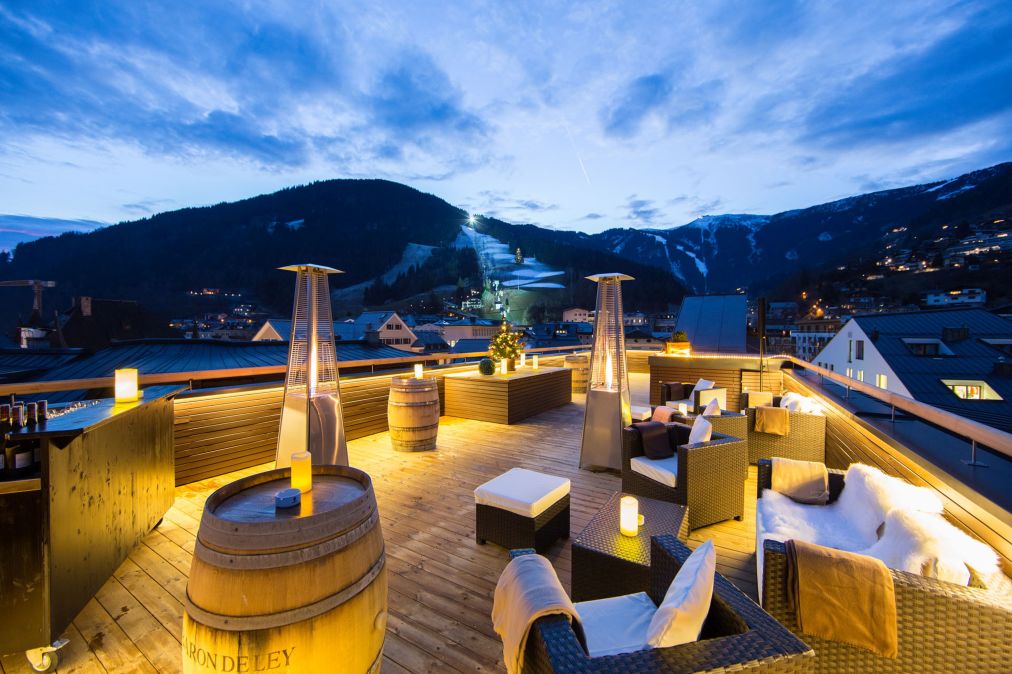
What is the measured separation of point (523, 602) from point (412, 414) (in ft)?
11.6

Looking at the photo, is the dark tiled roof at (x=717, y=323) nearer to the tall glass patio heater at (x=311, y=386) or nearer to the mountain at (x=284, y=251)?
the tall glass patio heater at (x=311, y=386)

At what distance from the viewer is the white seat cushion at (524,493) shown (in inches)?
92.5

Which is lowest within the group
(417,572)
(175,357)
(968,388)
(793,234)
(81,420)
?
(968,388)

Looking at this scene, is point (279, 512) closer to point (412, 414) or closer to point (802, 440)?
point (412, 414)

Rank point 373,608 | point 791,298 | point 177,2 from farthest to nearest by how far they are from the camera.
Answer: point 791,298, point 177,2, point 373,608

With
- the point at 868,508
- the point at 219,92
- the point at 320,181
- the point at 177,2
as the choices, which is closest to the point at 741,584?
the point at 868,508

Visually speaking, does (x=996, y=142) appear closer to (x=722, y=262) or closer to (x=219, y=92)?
(x=722, y=262)

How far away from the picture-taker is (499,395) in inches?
228

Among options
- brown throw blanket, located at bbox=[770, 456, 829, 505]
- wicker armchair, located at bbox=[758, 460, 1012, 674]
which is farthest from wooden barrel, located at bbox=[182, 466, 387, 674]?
brown throw blanket, located at bbox=[770, 456, 829, 505]

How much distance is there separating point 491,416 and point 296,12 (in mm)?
32918

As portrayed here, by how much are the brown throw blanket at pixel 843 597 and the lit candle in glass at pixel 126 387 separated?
11.3 ft

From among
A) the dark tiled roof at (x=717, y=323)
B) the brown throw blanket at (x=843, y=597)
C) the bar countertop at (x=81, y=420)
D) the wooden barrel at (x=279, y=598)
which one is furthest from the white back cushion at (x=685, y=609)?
the dark tiled roof at (x=717, y=323)

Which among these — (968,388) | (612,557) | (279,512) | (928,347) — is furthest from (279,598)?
(928,347)

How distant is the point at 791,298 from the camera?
49562 millimetres
